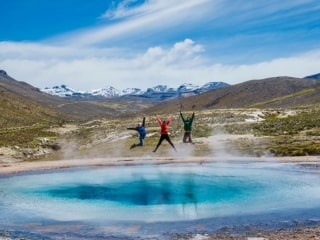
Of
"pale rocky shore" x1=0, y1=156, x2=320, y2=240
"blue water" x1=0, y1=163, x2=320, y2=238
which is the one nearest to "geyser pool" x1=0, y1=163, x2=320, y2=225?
"blue water" x1=0, y1=163, x2=320, y2=238

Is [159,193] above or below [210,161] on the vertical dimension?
below

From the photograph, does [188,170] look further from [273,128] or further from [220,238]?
[273,128]

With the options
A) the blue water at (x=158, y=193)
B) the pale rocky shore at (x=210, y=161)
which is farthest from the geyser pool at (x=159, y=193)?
the pale rocky shore at (x=210, y=161)

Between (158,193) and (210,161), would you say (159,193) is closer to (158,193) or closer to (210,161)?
(158,193)

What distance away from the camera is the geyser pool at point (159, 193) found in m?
20.0

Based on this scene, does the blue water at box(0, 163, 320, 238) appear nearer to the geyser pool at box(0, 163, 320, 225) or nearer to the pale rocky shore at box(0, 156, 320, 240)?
the geyser pool at box(0, 163, 320, 225)

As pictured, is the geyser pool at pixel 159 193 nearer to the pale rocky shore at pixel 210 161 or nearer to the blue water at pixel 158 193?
the blue water at pixel 158 193

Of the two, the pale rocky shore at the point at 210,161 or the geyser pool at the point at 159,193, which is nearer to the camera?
the pale rocky shore at the point at 210,161

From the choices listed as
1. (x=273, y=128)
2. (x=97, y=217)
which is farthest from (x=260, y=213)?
(x=273, y=128)

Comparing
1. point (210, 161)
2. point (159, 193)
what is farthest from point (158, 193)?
point (210, 161)

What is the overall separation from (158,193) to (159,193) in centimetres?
5

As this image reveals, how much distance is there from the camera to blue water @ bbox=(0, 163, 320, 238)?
19.8 m

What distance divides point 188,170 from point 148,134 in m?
26.0

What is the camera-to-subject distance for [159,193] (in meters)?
25.2
